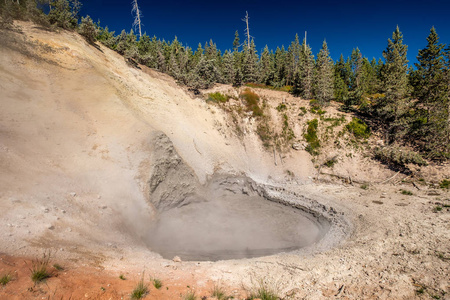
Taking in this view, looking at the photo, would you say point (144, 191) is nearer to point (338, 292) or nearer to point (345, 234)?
A: point (338, 292)

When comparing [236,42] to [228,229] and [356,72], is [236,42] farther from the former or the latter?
[228,229]

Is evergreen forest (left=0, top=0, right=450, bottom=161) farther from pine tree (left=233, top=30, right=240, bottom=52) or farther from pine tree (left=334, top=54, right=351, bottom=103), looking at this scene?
pine tree (left=233, top=30, right=240, bottom=52)

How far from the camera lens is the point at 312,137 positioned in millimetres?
34125

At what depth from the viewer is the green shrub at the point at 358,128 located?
111ft

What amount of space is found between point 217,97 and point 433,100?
30.6m

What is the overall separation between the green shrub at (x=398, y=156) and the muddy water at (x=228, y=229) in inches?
672

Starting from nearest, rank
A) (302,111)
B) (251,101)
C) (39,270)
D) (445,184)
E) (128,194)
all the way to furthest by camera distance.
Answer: (39,270), (128,194), (445,184), (251,101), (302,111)

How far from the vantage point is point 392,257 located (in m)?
12.5

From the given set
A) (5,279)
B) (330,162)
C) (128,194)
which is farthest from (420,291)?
(330,162)

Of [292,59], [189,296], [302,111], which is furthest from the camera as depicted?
[292,59]

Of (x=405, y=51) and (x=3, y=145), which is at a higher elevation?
(x=405, y=51)

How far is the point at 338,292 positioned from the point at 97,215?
14088 millimetres

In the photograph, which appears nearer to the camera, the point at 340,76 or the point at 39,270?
the point at 39,270

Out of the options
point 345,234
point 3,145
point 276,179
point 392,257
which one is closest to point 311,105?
point 276,179
